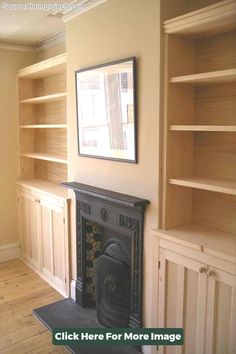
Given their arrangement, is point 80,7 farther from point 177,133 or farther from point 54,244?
point 54,244

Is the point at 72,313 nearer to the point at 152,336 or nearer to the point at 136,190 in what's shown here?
the point at 152,336

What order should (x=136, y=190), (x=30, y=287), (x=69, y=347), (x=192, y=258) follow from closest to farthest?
1. (x=192, y=258)
2. (x=136, y=190)
3. (x=69, y=347)
4. (x=30, y=287)

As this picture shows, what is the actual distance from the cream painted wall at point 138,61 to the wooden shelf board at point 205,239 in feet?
0.55

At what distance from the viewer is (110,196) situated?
7.66ft

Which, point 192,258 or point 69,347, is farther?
point 69,347

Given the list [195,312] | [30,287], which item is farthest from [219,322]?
[30,287]

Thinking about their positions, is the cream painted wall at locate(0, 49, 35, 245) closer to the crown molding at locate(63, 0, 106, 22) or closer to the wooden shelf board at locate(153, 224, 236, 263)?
the crown molding at locate(63, 0, 106, 22)

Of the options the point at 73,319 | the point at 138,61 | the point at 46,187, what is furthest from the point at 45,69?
the point at 73,319

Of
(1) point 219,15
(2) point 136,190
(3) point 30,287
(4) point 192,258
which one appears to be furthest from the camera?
(3) point 30,287

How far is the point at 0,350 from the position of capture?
2408mm

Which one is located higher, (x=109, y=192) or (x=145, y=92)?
(x=145, y=92)

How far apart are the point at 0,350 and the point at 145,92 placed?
2035mm

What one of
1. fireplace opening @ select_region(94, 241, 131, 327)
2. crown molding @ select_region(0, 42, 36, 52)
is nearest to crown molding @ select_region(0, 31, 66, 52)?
crown molding @ select_region(0, 42, 36, 52)

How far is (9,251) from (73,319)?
1610mm
